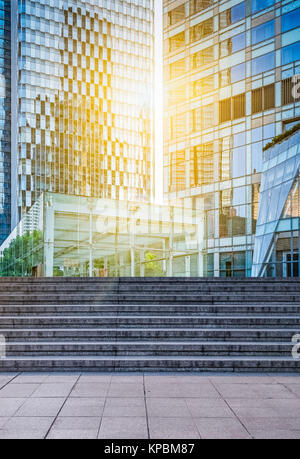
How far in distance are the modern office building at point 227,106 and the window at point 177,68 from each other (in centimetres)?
11

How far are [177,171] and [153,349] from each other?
37.2 metres

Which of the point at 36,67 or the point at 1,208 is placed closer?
the point at 36,67

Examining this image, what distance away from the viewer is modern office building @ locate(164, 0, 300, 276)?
36.8 m

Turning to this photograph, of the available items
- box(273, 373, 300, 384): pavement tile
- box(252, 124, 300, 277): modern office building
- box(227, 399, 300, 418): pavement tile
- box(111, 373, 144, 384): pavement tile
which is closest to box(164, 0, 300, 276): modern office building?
box(252, 124, 300, 277): modern office building

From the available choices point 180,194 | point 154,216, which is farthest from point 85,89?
point 154,216

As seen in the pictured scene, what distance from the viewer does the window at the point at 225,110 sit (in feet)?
133

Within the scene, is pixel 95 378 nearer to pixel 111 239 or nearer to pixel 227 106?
pixel 111 239

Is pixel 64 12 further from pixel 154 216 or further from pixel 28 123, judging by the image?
pixel 154 216

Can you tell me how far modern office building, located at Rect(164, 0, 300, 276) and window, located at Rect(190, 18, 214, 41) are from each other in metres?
0.09

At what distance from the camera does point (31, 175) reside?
95.0 m

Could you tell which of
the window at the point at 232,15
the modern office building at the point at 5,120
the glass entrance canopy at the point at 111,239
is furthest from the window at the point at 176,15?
the modern office building at the point at 5,120

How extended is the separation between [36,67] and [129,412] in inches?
3971

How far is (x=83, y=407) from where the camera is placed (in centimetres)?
607
